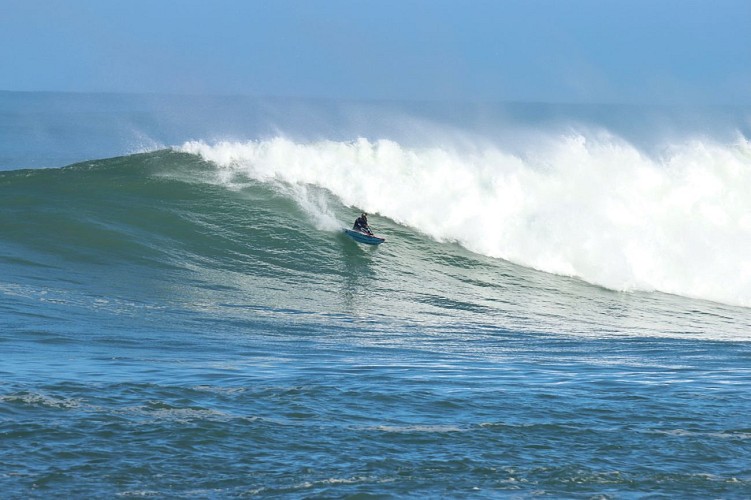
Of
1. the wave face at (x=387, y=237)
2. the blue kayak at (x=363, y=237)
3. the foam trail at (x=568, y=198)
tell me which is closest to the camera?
the wave face at (x=387, y=237)

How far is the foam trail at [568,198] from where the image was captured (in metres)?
27.1

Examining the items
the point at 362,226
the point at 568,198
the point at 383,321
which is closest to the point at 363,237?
the point at 362,226

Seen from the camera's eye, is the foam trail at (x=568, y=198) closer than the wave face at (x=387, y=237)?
No

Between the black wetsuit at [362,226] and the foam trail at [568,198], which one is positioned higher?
the foam trail at [568,198]

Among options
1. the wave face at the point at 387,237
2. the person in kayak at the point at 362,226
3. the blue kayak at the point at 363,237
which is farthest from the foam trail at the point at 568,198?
the person in kayak at the point at 362,226

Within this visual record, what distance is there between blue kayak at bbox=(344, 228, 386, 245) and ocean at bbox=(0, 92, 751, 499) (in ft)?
0.91

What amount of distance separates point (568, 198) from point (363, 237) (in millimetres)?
8089

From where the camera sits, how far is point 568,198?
3086cm

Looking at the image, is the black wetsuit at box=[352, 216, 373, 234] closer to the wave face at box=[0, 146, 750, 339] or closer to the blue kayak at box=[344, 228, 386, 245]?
the blue kayak at box=[344, 228, 386, 245]

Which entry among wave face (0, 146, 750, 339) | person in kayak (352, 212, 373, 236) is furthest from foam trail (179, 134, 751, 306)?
person in kayak (352, 212, 373, 236)

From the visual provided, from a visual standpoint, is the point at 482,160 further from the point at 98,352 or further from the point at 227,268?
the point at 98,352

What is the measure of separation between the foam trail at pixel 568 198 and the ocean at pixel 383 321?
9cm

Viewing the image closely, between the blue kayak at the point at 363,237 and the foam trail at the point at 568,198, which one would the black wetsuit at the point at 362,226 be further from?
the foam trail at the point at 568,198

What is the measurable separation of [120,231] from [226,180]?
20.4ft
